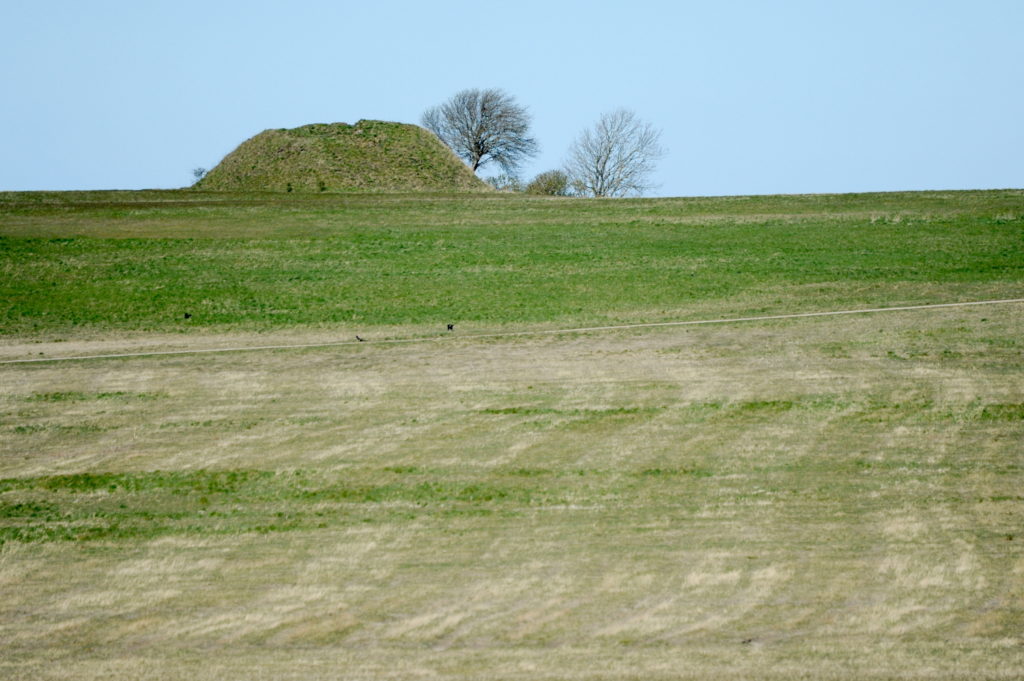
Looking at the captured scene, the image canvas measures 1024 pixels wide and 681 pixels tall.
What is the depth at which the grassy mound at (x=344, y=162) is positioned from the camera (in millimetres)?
56844

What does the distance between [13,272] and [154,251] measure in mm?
3994

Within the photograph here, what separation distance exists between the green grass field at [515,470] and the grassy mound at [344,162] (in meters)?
24.5

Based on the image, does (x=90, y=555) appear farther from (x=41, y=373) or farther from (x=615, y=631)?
(x=41, y=373)

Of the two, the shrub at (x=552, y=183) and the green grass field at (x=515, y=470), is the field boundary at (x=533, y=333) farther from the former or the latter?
the shrub at (x=552, y=183)

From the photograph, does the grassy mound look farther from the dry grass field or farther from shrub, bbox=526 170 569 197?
the dry grass field

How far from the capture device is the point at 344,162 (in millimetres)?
58656

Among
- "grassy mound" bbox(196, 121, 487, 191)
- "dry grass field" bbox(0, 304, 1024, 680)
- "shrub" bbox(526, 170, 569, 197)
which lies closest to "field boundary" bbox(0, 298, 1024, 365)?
"dry grass field" bbox(0, 304, 1024, 680)

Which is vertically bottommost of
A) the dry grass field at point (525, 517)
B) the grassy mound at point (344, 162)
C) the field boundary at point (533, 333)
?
the dry grass field at point (525, 517)

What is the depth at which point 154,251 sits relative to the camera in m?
34.0

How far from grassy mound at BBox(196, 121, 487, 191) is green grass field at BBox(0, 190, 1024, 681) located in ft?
80.3

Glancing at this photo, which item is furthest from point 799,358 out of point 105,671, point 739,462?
point 105,671

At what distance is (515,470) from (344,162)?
46060mm

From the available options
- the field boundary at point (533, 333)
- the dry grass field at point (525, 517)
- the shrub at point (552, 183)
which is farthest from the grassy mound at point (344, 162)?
the dry grass field at point (525, 517)

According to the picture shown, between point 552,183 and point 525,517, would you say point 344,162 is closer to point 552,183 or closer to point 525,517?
point 552,183
